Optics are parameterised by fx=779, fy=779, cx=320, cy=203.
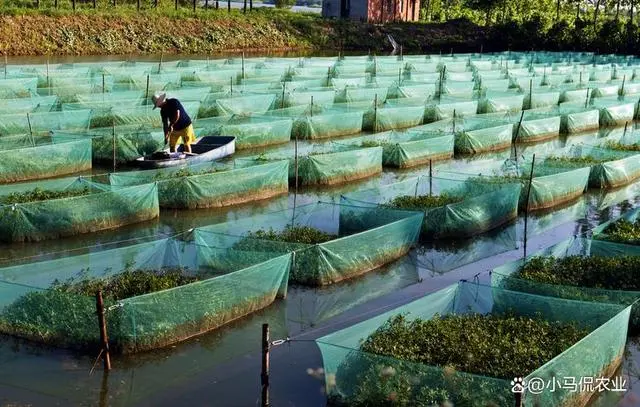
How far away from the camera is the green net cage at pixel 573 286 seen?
10.1 m

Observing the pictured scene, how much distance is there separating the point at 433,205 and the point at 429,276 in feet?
7.66

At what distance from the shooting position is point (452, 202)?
600 inches

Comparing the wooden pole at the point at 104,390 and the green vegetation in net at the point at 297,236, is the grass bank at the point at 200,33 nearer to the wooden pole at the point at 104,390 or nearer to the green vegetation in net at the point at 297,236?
the green vegetation in net at the point at 297,236

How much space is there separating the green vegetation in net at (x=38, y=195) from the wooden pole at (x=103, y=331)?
564 cm

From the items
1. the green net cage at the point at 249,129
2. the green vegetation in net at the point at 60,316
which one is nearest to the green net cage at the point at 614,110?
the green net cage at the point at 249,129

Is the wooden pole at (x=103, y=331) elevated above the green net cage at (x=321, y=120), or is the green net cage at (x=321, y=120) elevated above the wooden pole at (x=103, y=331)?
the green net cage at (x=321, y=120)

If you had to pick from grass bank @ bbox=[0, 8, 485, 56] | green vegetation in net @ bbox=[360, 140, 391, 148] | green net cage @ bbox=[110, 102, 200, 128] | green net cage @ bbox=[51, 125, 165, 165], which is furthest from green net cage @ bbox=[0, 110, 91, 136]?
grass bank @ bbox=[0, 8, 485, 56]

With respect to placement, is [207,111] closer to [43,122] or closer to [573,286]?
[43,122]

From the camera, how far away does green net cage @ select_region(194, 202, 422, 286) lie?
1170 cm

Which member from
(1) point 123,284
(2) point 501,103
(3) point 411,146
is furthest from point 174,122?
(2) point 501,103

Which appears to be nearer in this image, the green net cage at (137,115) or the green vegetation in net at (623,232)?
the green vegetation in net at (623,232)

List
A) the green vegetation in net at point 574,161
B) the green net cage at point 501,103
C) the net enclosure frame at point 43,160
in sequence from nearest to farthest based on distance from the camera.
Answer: the net enclosure frame at point 43,160 < the green vegetation in net at point 574,161 < the green net cage at point 501,103

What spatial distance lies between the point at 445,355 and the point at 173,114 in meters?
11.1

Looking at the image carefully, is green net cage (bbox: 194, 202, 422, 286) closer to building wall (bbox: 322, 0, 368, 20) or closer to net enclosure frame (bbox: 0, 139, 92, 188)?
net enclosure frame (bbox: 0, 139, 92, 188)
